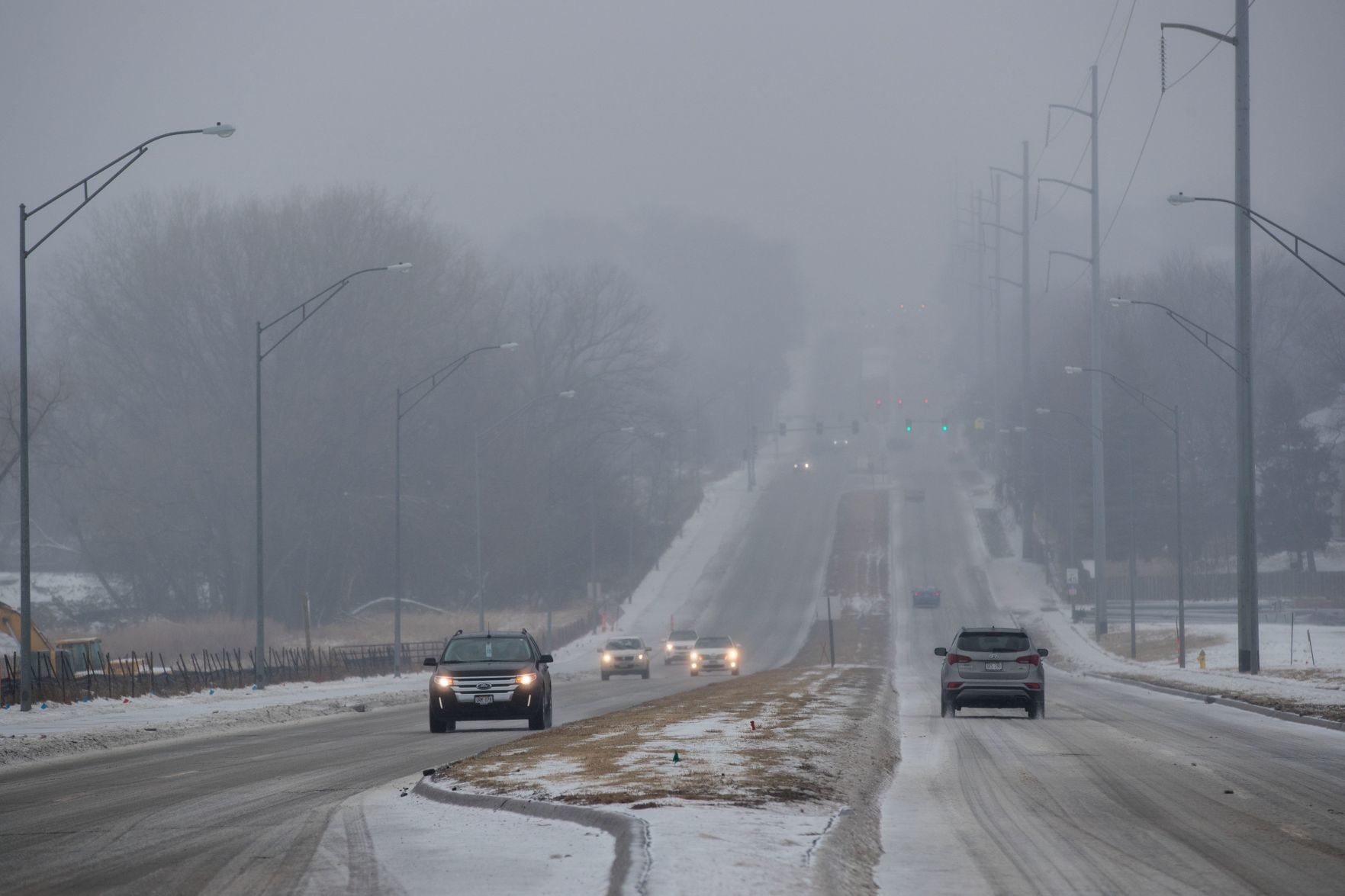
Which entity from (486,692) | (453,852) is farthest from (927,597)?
(453,852)

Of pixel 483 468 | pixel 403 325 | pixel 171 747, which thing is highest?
pixel 403 325

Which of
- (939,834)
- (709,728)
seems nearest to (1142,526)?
(709,728)

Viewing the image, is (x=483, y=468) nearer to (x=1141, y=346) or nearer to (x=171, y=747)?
(x=1141, y=346)

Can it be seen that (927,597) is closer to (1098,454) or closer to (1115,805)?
(1098,454)

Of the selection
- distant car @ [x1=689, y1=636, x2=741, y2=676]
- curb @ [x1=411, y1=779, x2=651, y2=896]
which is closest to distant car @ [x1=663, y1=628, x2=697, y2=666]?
distant car @ [x1=689, y1=636, x2=741, y2=676]

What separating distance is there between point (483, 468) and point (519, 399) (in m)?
7.49

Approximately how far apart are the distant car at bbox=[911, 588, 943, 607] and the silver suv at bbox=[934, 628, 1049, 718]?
6421cm

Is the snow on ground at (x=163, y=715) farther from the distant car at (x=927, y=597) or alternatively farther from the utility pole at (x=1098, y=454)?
the distant car at (x=927, y=597)

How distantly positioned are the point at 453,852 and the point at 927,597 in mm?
83700

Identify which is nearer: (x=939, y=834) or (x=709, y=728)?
(x=939, y=834)

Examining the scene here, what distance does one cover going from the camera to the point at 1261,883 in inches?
389

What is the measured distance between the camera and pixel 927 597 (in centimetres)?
9288

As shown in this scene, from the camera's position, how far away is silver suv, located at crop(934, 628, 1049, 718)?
93.9 ft

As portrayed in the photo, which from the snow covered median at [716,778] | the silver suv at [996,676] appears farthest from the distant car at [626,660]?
the snow covered median at [716,778]
